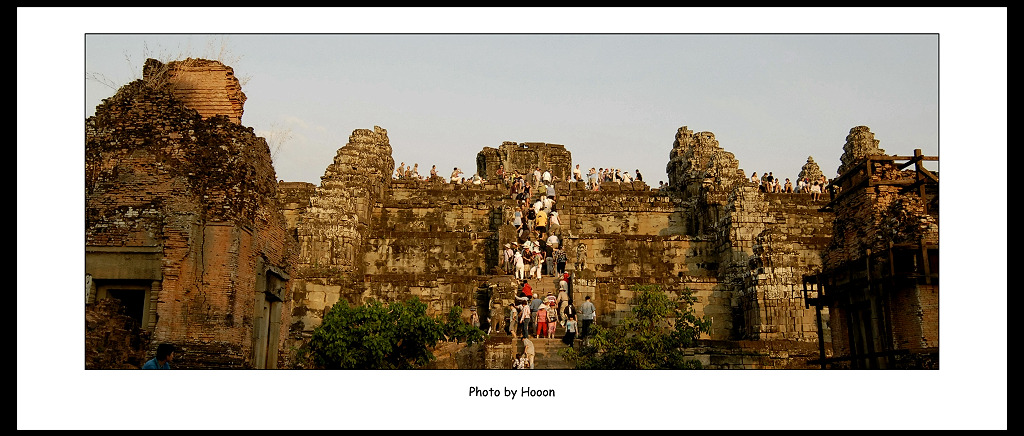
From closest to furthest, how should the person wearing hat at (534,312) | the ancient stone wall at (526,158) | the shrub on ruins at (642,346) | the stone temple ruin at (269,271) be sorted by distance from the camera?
the stone temple ruin at (269,271) → the shrub on ruins at (642,346) → the person wearing hat at (534,312) → the ancient stone wall at (526,158)

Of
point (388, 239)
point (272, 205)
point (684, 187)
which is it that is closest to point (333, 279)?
point (388, 239)

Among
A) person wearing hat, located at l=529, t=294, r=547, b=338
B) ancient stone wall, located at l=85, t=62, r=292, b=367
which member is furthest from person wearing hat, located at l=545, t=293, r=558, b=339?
ancient stone wall, located at l=85, t=62, r=292, b=367

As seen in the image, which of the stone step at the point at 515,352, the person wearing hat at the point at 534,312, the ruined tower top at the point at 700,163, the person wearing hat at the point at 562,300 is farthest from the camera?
the ruined tower top at the point at 700,163

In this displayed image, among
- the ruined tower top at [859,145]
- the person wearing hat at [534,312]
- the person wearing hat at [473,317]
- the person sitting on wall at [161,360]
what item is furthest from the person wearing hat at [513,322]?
the ruined tower top at [859,145]

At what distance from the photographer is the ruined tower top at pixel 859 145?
37.3 m

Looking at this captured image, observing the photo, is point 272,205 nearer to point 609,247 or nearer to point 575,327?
point 575,327

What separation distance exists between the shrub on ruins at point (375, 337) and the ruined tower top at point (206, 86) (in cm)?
405

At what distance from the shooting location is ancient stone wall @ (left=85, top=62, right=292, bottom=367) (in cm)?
1298

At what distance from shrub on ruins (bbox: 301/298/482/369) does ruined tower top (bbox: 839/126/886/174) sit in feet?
84.6

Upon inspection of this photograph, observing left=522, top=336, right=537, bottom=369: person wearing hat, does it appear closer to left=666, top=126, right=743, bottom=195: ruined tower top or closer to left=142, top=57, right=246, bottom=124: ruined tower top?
left=142, top=57, right=246, bottom=124: ruined tower top

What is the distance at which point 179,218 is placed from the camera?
43.6 feet

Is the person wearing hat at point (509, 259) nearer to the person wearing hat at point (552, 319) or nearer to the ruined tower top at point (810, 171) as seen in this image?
the person wearing hat at point (552, 319)

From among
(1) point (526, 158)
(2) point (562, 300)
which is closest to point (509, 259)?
(2) point (562, 300)

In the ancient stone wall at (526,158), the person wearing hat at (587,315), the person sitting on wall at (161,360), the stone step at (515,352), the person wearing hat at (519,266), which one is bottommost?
the stone step at (515,352)
